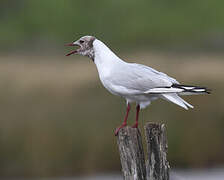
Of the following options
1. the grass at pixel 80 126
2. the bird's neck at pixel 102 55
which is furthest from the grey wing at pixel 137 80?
the grass at pixel 80 126

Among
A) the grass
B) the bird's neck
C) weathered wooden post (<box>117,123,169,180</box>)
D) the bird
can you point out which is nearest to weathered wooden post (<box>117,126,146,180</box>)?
weathered wooden post (<box>117,123,169,180</box>)

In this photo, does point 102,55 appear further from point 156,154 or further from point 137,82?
point 156,154

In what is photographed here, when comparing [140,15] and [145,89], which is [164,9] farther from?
[145,89]

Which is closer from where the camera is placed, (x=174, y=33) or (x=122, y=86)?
(x=122, y=86)

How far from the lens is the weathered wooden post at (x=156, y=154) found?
18.4 ft

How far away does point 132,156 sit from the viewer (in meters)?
5.65

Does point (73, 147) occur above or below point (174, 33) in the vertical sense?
below

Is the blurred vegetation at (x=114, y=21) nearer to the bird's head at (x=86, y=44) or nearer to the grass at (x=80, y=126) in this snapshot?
the grass at (x=80, y=126)

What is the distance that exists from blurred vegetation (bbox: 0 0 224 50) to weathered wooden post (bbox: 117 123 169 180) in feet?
48.0

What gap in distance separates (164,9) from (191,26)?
55.8 inches

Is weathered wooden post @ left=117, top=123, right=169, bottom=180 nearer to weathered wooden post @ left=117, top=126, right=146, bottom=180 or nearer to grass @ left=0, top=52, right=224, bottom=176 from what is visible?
weathered wooden post @ left=117, top=126, right=146, bottom=180

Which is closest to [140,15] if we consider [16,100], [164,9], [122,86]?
[164,9]

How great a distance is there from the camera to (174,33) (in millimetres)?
21500

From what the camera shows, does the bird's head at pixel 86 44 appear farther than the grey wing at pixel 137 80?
Yes
